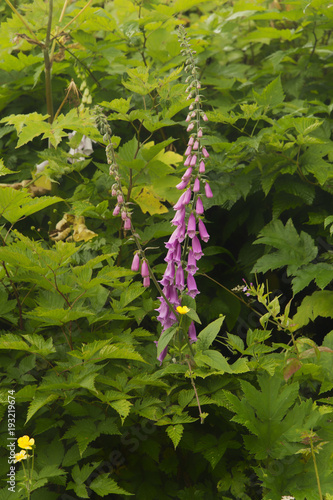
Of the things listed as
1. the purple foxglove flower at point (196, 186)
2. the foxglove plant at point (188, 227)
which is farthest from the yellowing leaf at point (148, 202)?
the purple foxglove flower at point (196, 186)

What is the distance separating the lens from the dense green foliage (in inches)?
84.0

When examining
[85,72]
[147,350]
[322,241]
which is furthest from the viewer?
[85,72]

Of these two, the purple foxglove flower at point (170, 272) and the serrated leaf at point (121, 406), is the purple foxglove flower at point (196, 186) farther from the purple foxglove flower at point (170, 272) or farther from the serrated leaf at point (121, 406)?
the serrated leaf at point (121, 406)

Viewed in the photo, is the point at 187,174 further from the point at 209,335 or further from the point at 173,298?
the point at 209,335

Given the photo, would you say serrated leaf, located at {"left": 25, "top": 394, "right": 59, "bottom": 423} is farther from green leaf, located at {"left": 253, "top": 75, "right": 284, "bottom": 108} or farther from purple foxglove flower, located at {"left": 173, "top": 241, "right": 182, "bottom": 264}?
green leaf, located at {"left": 253, "top": 75, "right": 284, "bottom": 108}

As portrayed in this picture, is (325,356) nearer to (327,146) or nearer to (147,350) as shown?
(147,350)

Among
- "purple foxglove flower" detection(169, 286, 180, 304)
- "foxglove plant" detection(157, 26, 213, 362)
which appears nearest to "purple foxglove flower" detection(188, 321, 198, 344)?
"foxglove plant" detection(157, 26, 213, 362)

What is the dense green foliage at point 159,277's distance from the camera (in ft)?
7.00

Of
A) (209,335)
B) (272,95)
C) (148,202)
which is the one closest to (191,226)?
(209,335)

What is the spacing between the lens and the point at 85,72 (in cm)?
384

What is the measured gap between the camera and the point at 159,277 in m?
3.15

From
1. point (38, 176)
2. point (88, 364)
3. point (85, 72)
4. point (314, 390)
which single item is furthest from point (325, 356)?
point (85, 72)

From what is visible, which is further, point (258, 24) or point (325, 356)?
point (258, 24)

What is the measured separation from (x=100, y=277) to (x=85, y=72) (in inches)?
88.9
